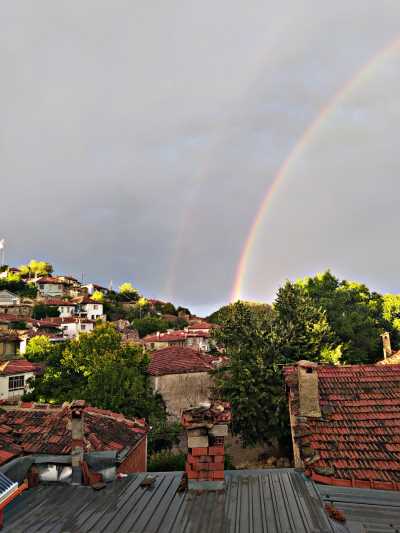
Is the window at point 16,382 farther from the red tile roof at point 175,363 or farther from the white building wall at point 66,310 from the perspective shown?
the white building wall at point 66,310

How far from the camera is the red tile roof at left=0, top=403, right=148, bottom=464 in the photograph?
10.6 metres

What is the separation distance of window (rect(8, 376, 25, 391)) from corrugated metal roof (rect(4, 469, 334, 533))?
1206 inches

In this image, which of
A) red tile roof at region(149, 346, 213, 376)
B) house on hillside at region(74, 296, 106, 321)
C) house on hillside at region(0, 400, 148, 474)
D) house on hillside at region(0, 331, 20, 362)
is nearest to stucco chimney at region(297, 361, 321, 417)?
house on hillside at region(0, 400, 148, 474)

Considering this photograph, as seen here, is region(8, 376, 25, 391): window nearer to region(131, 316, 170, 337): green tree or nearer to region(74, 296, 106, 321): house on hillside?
region(131, 316, 170, 337): green tree

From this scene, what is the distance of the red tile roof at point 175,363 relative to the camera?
27.9m

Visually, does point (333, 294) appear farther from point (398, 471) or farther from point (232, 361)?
point (398, 471)

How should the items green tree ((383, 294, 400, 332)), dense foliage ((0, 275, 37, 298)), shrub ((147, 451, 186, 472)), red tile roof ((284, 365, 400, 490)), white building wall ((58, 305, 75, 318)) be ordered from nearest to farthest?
red tile roof ((284, 365, 400, 490))
shrub ((147, 451, 186, 472))
green tree ((383, 294, 400, 332))
white building wall ((58, 305, 75, 318))
dense foliage ((0, 275, 37, 298))

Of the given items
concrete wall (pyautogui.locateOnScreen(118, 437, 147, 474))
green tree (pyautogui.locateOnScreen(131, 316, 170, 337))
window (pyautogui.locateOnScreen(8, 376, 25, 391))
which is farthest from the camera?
green tree (pyautogui.locateOnScreen(131, 316, 170, 337))

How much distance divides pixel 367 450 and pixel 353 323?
32.7m

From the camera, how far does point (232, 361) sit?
69.3ft

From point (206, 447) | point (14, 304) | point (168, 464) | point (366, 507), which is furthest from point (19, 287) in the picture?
point (366, 507)

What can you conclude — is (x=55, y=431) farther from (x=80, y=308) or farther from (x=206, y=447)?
(x=80, y=308)

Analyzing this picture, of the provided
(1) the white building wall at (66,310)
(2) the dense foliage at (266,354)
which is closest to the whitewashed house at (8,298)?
(1) the white building wall at (66,310)

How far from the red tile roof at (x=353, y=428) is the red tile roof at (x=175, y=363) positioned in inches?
655
